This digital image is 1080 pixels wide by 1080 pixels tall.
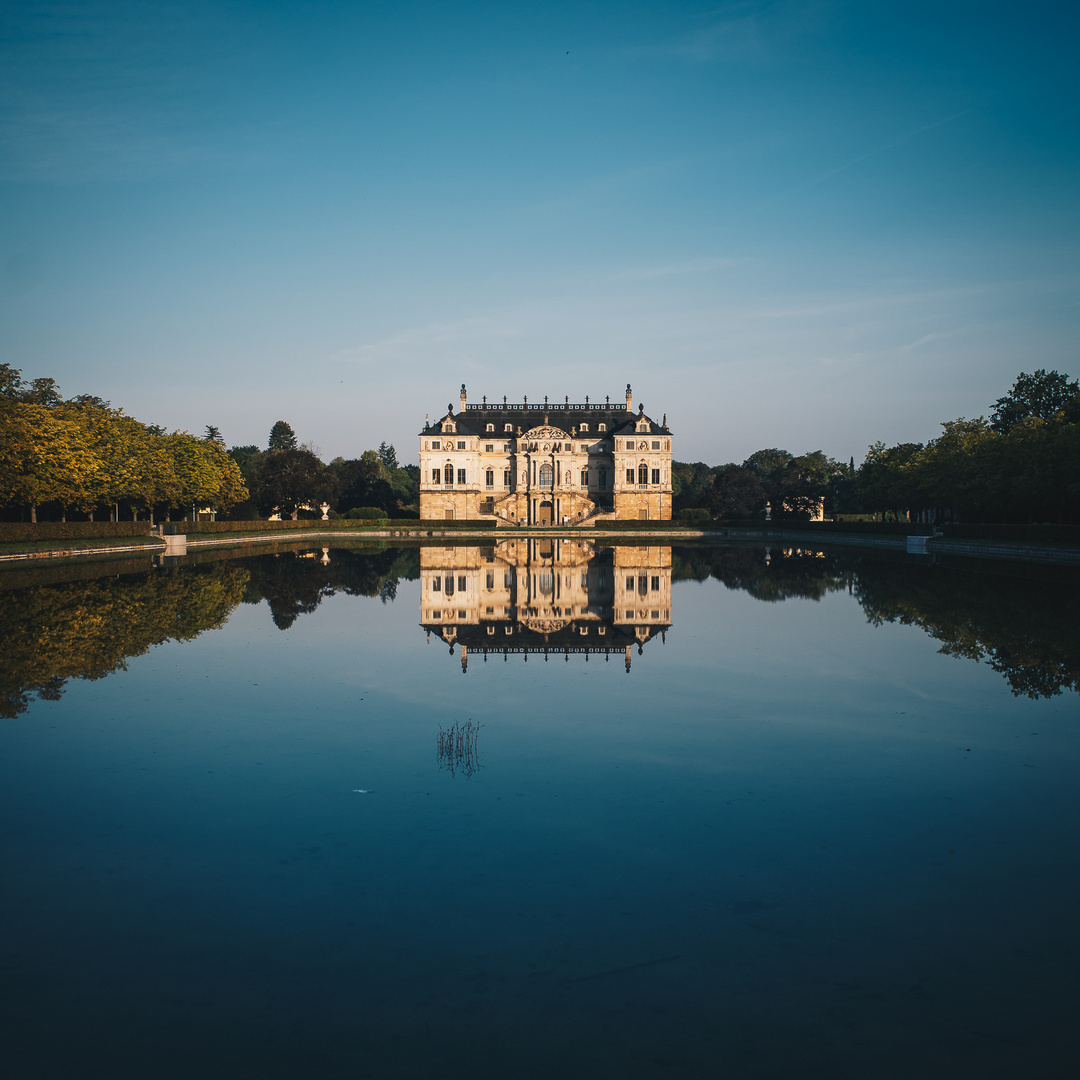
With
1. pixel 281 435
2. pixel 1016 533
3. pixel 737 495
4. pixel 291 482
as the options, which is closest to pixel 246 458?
pixel 281 435

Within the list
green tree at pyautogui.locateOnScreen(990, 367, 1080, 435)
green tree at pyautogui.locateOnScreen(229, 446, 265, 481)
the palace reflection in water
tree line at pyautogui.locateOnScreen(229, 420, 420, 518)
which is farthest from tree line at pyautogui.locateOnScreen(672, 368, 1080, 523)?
green tree at pyautogui.locateOnScreen(229, 446, 265, 481)

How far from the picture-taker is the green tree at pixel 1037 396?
82062 millimetres

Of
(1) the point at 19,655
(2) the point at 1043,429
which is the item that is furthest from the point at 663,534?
(1) the point at 19,655

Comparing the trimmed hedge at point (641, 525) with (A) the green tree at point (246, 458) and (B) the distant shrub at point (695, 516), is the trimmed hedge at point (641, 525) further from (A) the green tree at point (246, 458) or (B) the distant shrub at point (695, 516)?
(A) the green tree at point (246, 458)

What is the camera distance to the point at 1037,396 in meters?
83.5

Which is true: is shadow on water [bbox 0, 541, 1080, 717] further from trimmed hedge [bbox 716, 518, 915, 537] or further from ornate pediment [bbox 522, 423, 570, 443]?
ornate pediment [bbox 522, 423, 570, 443]

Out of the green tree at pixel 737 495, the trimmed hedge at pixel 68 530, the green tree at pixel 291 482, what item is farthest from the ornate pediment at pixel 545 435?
the trimmed hedge at pixel 68 530

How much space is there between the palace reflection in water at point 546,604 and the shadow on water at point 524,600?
0.08m

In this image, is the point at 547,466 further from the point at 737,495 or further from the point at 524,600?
the point at 524,600

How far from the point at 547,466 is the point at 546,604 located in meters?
80.5

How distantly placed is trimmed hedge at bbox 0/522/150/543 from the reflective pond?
3550cm

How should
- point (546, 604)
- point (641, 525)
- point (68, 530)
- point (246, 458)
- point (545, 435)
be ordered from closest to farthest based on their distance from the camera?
point (546, 604) → point (68, 530) → point (641, 525) → point (545, 435) → point (246, 458)

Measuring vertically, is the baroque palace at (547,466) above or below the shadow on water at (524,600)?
above

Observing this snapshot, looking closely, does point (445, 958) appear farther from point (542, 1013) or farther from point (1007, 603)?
point (1007, 603)
